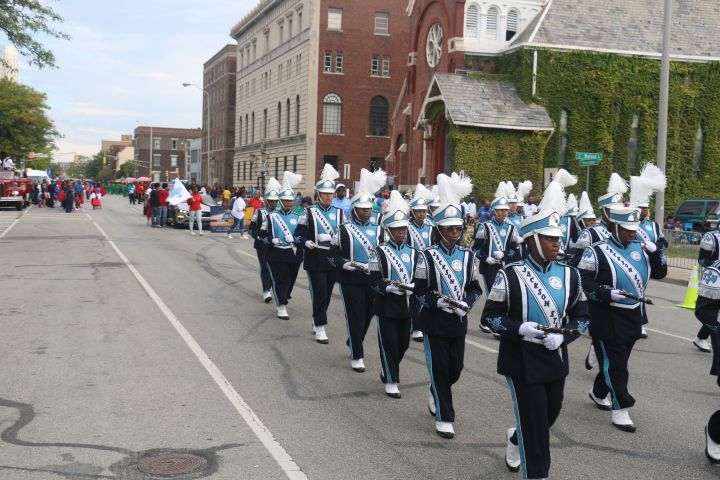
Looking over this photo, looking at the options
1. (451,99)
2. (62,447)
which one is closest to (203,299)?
(62,447)

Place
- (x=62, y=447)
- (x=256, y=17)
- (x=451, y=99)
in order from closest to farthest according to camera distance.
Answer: (x=62, y=447), (x=451, y=99), (x=256, y=17)

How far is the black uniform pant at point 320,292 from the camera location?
Result: 1048 centimetres

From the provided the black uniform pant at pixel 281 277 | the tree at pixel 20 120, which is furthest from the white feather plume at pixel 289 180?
the tree at pixel 20 120

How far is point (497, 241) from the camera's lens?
1198cm

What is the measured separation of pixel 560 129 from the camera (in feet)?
127

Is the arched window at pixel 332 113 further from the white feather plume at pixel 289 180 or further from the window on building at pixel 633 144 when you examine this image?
the white feather plume at pixel 289 180

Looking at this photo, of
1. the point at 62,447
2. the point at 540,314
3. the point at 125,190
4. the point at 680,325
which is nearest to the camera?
the point at 540,314

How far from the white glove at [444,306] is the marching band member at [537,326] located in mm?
950

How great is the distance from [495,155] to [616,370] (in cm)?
3064

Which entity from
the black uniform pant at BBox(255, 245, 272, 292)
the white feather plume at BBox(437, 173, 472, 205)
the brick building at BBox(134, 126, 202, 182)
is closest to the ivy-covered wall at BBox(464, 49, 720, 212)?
the black uniform pant at BBox(255, 245, 272, 292)

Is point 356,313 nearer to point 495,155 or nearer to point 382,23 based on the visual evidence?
point 495,155

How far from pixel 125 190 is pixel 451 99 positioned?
6678cm

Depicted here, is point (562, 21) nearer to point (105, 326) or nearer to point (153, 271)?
point (153, 271)

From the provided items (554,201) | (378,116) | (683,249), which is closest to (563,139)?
(683,249)
